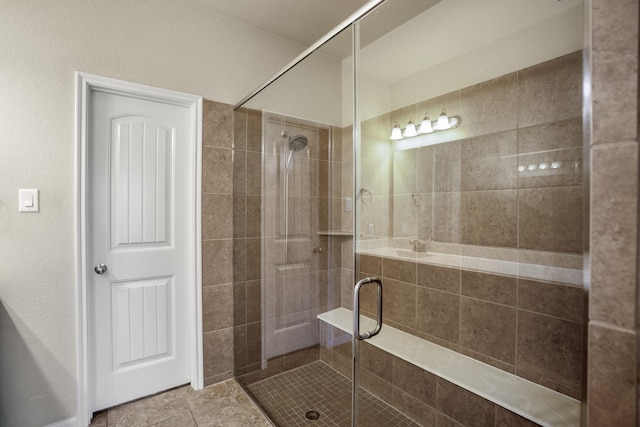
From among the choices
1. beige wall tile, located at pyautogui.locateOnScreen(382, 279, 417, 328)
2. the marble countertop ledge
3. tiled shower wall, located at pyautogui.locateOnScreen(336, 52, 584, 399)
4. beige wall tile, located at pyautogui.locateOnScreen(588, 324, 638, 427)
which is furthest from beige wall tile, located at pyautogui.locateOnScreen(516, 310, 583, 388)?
beige wall tile, located at pyautogui.locateOnScreen(588, 324, 638, 427)

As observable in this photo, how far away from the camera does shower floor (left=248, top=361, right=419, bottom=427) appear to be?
1525 mm

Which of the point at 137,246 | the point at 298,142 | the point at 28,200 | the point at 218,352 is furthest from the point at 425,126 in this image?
the point at 28,200

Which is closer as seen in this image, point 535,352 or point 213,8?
point 535,352

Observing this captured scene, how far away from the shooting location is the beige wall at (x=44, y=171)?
166 centimetres

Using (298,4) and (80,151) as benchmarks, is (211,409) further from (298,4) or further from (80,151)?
(298,4)

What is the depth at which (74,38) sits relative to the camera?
1798 mm

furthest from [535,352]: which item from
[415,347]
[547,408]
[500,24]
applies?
[500,24]

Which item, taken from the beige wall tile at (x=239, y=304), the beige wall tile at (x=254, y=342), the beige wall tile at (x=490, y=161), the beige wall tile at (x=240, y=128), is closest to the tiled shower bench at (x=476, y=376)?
the beige wall tile at (x=254, y=342)

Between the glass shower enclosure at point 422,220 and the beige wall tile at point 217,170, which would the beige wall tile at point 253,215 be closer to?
the glass shower enclosure at point 422,220

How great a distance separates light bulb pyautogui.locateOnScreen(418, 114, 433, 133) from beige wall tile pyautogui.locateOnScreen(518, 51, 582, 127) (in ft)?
1.50

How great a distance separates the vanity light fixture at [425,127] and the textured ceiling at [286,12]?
1024mm

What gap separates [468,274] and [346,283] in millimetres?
701

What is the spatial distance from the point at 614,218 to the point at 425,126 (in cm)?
156

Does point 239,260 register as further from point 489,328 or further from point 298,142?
point 489,328
